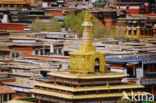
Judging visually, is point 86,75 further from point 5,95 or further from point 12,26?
point 12,26

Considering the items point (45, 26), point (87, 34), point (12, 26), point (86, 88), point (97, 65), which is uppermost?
point (87, 34)

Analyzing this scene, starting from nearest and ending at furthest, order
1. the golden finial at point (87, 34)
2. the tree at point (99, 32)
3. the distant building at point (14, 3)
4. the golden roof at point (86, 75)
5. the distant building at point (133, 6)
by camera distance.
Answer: the golden roof at point (86, 75)
the golden finial at point (87, 34)
the tree at point (99, 32)
the distant building at point (14, 3)
the distant building at point (133, 6)

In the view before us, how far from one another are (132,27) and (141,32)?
1.31 meters

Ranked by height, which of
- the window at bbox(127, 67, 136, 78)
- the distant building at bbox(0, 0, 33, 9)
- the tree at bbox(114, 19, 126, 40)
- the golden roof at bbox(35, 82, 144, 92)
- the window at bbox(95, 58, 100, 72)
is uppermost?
the window at bbox(95, 58, 100, 72)

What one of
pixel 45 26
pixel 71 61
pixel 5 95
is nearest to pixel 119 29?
pixel 45 26

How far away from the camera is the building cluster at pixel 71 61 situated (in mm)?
40562

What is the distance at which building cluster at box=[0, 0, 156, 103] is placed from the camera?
133ft

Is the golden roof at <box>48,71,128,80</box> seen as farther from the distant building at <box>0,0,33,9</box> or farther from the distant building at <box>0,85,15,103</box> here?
the distant building at <box>0,0,33,9</box>

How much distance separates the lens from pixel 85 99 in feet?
131

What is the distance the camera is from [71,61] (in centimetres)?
4156

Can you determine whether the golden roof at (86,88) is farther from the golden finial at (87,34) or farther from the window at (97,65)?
the golden finial at (87,34)

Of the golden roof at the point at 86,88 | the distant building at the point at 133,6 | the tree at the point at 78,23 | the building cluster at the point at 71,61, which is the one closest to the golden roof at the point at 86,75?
the building cluster at the point at 71,61

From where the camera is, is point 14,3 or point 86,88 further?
point 14,3

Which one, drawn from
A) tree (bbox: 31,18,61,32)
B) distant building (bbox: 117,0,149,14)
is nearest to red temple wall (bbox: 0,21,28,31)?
tree (bbox: 31,18,61,32)
